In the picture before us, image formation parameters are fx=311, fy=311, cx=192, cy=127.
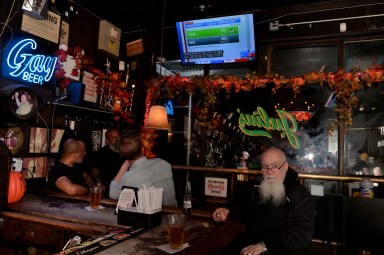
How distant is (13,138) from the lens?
153 inches

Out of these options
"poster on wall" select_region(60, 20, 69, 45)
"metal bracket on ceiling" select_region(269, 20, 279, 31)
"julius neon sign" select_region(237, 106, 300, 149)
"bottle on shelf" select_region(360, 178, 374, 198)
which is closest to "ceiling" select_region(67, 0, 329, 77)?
"metal bracket on ceiling" select_region(269, 20, 279, 31)

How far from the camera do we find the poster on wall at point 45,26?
13.3 ft

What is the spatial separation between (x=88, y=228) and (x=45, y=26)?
3.32 metres

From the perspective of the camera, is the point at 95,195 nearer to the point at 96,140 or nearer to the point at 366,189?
the point at 96,140

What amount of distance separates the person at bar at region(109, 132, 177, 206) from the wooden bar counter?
279 millimetres

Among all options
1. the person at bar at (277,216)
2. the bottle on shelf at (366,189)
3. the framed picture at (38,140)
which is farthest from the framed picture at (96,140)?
the bottle on shelf at (366,189)

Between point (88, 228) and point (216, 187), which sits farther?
point (216, 187)

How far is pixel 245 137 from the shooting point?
17.6 feet

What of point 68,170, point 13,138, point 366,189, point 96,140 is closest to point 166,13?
point 96,140

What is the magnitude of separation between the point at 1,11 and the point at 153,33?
9.68ft

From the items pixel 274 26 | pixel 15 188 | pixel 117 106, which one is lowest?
pixel 15 188

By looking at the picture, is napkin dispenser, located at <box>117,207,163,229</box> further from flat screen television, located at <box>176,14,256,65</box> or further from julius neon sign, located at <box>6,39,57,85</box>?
flat screen television, located at <box>176,14,256,65</box>

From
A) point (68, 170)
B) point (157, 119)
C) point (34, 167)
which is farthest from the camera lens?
point (157, 119)

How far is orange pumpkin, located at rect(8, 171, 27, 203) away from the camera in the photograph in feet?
9.16
